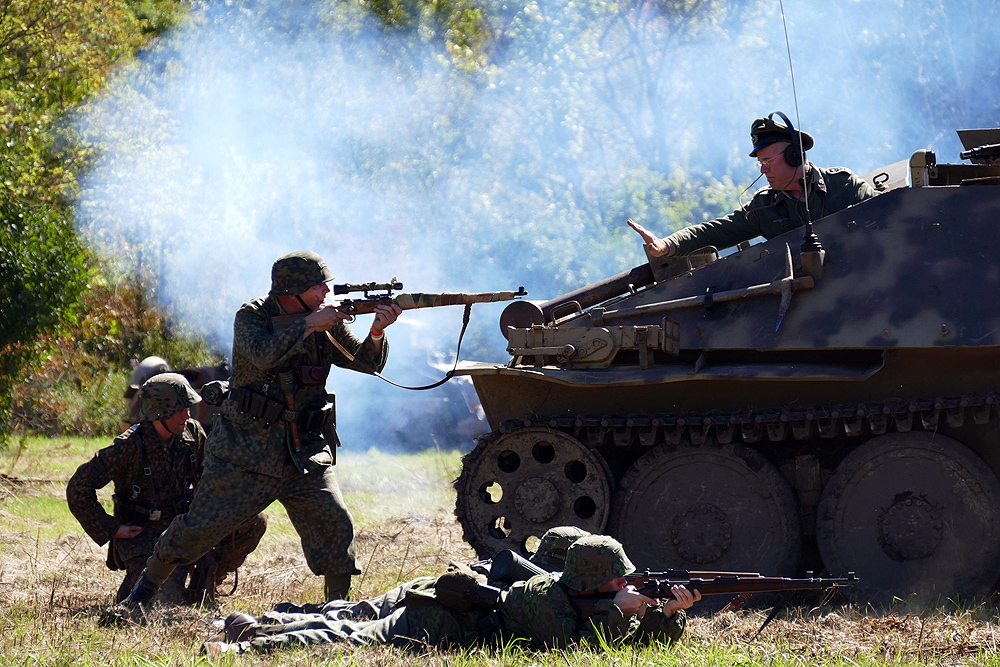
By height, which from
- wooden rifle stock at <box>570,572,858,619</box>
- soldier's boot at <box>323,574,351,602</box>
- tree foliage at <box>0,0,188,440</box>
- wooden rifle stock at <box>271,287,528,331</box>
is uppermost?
tree foliage at <box>0,0,188,440</box>

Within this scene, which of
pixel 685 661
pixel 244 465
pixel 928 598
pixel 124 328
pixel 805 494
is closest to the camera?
pixel 685 661

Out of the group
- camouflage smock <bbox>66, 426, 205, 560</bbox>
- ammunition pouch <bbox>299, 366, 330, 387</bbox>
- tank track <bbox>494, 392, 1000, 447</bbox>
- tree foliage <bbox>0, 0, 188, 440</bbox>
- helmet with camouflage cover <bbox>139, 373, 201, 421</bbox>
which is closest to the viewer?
ammunition pouch <bbox>299, 366, 330, 387</bbox>

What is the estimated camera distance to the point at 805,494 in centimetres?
722

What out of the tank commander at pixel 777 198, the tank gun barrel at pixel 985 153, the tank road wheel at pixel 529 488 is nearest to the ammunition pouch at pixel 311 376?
the tank road wheel at pixel 529 488

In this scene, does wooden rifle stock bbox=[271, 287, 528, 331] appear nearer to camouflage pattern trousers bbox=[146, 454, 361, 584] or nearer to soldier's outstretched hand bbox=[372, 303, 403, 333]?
soldier's outstretched hand bbox=[372, 303, 403, 333]

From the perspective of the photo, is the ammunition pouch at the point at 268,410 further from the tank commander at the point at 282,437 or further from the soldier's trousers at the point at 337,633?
the soldier's trousers at the point at 337,633

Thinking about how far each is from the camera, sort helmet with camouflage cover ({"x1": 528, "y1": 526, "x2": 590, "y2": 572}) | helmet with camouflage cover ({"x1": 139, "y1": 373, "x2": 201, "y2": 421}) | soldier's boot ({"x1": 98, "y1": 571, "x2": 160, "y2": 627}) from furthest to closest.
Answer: helmet with camouflage cover ({"x1": 139, "y1": 373, "x2": 201, "y2": 421}), soldier's boot ({"x1": 98, "y1": 571, "x2": 160, "y2": 627}), helmet with camouflage cover ({"x1": 528, "y1": 526, "x2": 590, "y2": 572})

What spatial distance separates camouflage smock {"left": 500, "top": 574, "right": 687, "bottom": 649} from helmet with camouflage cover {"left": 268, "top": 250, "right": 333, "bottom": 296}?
75.1 inches

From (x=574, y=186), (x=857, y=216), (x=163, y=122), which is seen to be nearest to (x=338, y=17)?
(x=163, y=122)

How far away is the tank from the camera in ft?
22.2

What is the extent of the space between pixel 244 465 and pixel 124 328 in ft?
48.6

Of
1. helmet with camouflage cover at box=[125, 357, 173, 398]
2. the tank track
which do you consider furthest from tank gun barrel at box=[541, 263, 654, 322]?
helmet with camouflage cover at box=[125, 357, 173, 398]

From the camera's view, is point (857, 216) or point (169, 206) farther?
point (169, 206)

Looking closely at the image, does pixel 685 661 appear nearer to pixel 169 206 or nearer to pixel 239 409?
pixel 239 409
